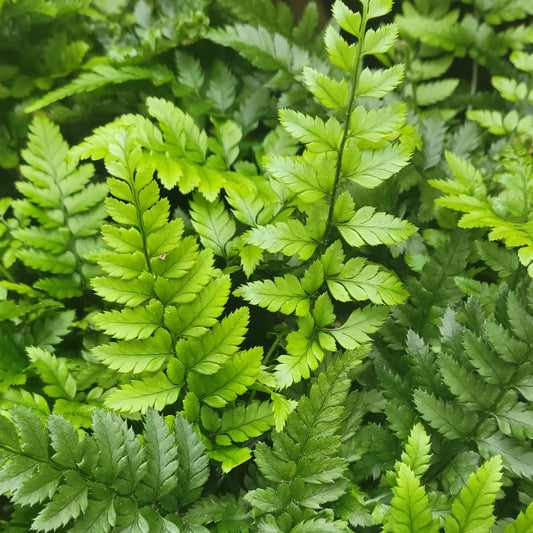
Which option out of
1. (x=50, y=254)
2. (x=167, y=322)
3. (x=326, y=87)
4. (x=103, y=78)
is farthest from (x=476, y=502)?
(x=103, y=78)

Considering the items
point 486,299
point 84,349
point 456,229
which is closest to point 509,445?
point 486,299

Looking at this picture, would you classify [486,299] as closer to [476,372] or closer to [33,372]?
[476,372]

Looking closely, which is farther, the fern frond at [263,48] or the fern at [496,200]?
the fern frond at [263,48]

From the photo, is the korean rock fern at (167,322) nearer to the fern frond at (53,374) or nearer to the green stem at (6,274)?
the fern frond at (53,374)

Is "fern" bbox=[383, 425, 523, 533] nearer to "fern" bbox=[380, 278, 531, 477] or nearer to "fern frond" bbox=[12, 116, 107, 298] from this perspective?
"fern" bbox=[380, 278, 531, 477]

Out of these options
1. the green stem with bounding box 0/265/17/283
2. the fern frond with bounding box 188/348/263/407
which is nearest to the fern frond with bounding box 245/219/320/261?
the fern frond with bounding box 188/348/263/407

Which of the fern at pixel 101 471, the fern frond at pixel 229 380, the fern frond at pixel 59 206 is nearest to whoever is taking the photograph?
the fern at pixel 101 471

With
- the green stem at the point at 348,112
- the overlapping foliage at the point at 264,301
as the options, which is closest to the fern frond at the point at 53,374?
the overlapping foliage at the point at 264,301

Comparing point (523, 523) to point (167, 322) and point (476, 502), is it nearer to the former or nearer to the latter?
point (476, 502)
